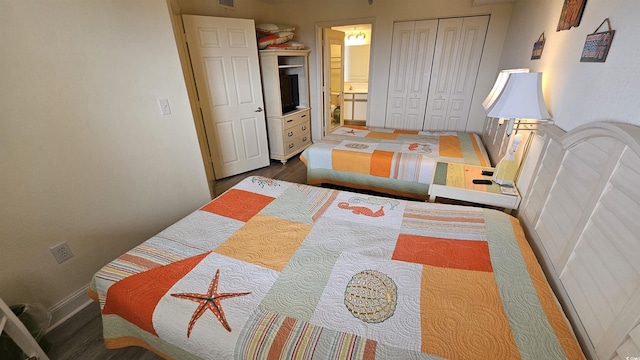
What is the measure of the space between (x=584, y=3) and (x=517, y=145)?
2.52ft

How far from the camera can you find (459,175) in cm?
192

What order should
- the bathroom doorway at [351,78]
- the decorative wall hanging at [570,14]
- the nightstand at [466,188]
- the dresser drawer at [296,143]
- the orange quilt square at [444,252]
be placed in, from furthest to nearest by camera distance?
the bathroom doorway at [351,78] < the dresser drawer at [296,143] < the nightstand at [466,188] < the decorative wall hanging at [570,14] < the orange quilt square at [444,252]

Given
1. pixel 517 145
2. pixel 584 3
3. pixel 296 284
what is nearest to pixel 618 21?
pixel 584 3

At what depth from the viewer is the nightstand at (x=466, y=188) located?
1625 mm

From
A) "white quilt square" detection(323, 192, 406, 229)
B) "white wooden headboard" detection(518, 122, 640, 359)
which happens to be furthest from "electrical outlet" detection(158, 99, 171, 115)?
"white wooden headboard" detection(518, 122, 640, 359)

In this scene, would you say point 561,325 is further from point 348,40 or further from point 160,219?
point 348,40

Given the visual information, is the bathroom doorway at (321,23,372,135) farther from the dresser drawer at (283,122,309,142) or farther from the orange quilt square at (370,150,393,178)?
the orange quilt square at (370,150,393,178)

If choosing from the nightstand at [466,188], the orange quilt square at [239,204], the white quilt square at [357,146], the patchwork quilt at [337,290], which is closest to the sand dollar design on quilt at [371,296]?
the patchwork quilt at [337,290]

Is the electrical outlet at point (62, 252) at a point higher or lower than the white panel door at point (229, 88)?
lower

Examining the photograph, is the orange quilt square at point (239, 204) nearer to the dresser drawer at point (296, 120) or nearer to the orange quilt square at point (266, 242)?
the orange quilt square at point (266, 242)

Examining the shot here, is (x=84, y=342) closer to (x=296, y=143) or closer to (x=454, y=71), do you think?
(x=296, y=143)

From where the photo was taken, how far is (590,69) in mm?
1048

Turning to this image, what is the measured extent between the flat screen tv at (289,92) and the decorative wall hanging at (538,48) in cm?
273

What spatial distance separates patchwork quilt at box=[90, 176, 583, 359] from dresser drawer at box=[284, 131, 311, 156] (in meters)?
2.46
